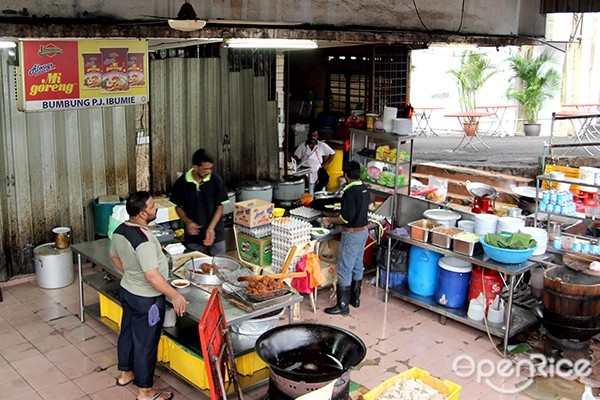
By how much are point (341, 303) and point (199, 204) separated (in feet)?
7.80

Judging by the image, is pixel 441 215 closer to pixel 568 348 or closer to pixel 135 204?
pixel 568 348

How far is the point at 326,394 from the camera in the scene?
4.42 m

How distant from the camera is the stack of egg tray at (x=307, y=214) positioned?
9164mm

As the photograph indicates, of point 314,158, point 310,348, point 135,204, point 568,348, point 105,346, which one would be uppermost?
point 135,204

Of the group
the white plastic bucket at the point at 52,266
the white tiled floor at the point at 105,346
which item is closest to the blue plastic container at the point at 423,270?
the white tiled floor at the point at 105,346

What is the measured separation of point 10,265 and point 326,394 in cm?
680

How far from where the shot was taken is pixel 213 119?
11.3 meters

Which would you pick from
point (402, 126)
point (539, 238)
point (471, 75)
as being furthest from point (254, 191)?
point (471, 75)

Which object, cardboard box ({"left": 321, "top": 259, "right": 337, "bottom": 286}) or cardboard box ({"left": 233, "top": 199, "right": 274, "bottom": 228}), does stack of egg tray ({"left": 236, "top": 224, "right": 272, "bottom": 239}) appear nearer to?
cardboard box ({"left": 233, "top": 199, "right": 274, "bottom": 228})

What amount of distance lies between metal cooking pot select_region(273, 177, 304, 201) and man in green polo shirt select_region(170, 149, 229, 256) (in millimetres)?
3578

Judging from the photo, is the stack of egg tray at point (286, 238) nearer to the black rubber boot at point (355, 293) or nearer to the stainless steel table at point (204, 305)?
the black rubber boot at point (355, 293)

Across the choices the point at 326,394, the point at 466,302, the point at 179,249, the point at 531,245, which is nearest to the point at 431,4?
the point at 531,245

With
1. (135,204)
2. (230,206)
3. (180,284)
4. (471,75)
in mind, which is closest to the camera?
(135,204)

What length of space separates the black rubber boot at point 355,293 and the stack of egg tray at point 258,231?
1.39 m
